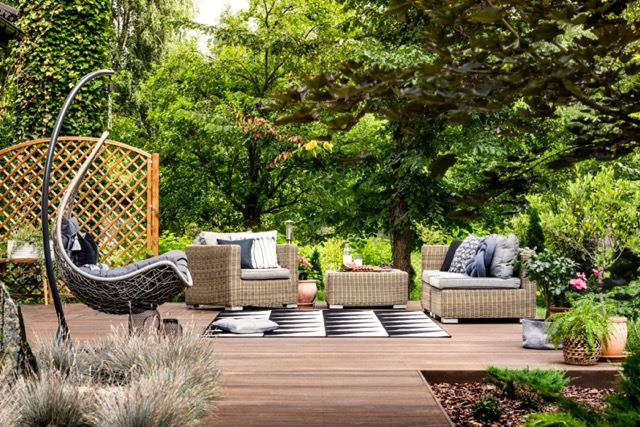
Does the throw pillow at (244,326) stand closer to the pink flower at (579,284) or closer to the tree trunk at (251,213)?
the pink flower at (579,284)

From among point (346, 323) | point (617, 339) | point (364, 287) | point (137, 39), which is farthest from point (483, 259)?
point (137, 39)

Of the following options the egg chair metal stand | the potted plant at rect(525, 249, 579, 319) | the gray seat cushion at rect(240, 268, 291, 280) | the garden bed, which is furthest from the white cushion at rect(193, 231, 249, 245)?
the garden bed

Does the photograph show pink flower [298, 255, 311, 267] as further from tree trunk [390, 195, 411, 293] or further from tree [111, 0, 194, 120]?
tree [111, 0, 194, 120]

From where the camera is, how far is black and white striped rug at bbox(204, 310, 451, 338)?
209 inches

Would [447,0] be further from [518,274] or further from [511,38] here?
[518,274]

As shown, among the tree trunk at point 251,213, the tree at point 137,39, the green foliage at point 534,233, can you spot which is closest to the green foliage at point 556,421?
the green foliage at point 534,233

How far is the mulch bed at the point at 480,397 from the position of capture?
279 centimetres

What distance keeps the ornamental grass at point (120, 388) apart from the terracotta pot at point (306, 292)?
13.1 ft

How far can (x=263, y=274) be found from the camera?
698cm

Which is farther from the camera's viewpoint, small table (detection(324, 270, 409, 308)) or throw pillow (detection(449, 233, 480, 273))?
small table (detection(324, 270, 409, 308))

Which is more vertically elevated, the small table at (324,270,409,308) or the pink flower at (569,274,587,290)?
the pink flower at (569,274,587,290)

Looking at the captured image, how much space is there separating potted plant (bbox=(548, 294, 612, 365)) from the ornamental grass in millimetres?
1921

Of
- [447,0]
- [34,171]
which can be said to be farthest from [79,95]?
[447,0]

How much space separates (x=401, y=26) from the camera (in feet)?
27.9
